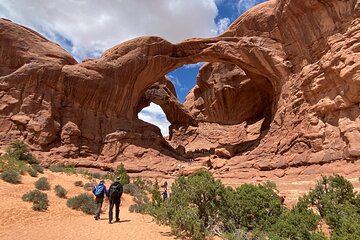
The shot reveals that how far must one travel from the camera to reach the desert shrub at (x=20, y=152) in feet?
65.3

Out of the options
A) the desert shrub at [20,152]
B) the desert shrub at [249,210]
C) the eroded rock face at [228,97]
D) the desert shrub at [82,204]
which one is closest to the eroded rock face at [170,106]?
the eroded rock face at [228,97]

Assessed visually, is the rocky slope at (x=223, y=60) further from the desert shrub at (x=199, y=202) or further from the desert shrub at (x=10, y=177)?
the desert shrub at (x=199, y=202)

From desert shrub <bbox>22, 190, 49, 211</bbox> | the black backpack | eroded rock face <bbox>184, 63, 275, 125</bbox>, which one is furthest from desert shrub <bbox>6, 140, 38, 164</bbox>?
eroded rock face <bbox>184, 63, 275, 125</bbox>

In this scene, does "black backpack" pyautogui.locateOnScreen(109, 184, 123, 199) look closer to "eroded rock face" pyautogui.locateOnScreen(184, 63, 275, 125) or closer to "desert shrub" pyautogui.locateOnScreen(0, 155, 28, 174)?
"desert shrub" pyautogui.locateOnScreen(0, 155, 28, 174)

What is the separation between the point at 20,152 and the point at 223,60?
1849cm

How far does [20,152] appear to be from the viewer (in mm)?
20094

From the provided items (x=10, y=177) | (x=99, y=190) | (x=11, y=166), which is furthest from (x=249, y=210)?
(x=11, y=166)

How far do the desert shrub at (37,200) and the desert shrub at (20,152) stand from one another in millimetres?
9698

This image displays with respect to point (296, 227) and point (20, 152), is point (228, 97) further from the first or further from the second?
point (296, 227)

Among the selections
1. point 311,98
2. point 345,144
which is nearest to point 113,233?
point 345,144

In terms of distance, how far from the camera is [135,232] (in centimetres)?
855

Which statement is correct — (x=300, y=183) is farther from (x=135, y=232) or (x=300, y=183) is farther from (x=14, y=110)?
(x=14, y=110)

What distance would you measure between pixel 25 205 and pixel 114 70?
59.4ft

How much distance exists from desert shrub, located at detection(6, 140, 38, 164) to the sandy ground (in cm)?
798
